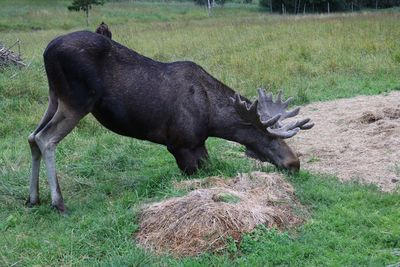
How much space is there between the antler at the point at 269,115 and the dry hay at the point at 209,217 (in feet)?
3.92

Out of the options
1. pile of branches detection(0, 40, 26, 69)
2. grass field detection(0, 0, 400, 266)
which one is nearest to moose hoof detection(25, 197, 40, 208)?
grass field detection(0, 0, 400, 266)

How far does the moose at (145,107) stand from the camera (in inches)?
255

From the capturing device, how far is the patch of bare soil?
716cm

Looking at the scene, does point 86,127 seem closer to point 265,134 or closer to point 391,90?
point 265,134

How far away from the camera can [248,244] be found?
5047 millimetres

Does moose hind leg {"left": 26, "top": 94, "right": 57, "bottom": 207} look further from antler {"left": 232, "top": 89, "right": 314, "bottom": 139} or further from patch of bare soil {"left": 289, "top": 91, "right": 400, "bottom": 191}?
patch of bare soil {"left": 289, "top": 91, "right": 400, "bottom": 191}

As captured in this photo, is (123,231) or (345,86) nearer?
(123,231)

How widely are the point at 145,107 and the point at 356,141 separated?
3095 millimetres

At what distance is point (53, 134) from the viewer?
6.50m

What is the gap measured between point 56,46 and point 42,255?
233 centimetres

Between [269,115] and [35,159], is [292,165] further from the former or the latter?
[35,159]

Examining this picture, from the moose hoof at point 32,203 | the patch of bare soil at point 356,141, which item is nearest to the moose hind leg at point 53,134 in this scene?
the moose hoof at point 32,203

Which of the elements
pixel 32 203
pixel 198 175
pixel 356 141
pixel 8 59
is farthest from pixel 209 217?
pixel 8 59

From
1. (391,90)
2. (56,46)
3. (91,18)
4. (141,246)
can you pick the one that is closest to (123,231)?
(141,246)
